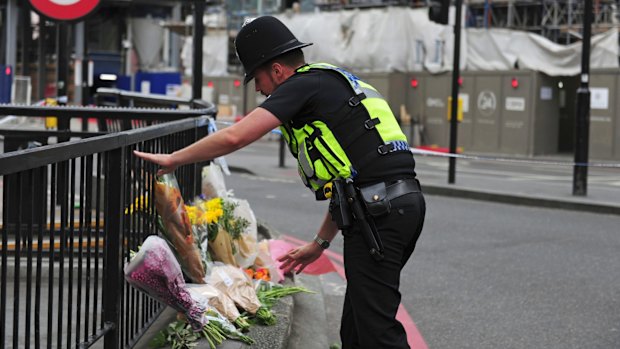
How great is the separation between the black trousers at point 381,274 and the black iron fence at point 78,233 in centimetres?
106

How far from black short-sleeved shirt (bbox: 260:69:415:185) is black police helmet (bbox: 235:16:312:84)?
0.13 metres

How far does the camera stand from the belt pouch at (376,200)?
4.06 metres

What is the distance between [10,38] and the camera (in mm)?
42625

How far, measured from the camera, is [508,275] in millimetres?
8875

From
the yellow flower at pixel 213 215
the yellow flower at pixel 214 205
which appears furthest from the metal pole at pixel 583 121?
the yellow flower at pixel 213 215

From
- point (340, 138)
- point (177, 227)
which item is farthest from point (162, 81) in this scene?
point (340, 138)

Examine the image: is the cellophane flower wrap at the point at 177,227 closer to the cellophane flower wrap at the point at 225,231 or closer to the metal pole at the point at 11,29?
the cellophane flower wrap at the point at 225,231

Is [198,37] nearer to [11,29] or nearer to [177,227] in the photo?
[177,227]

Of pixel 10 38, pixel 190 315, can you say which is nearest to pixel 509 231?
pixel 190 315

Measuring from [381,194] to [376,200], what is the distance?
1.3 inches

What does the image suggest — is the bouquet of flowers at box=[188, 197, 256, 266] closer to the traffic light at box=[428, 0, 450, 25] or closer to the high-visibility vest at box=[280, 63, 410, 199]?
the high-visibility vest at box=[280, 63, 410, 199]

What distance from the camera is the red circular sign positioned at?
947cm

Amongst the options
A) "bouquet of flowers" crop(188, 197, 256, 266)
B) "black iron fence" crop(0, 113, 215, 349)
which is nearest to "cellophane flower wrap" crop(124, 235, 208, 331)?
"black iron fence" crop(0, 113, 215, 349)

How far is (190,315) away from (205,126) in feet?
9.53
